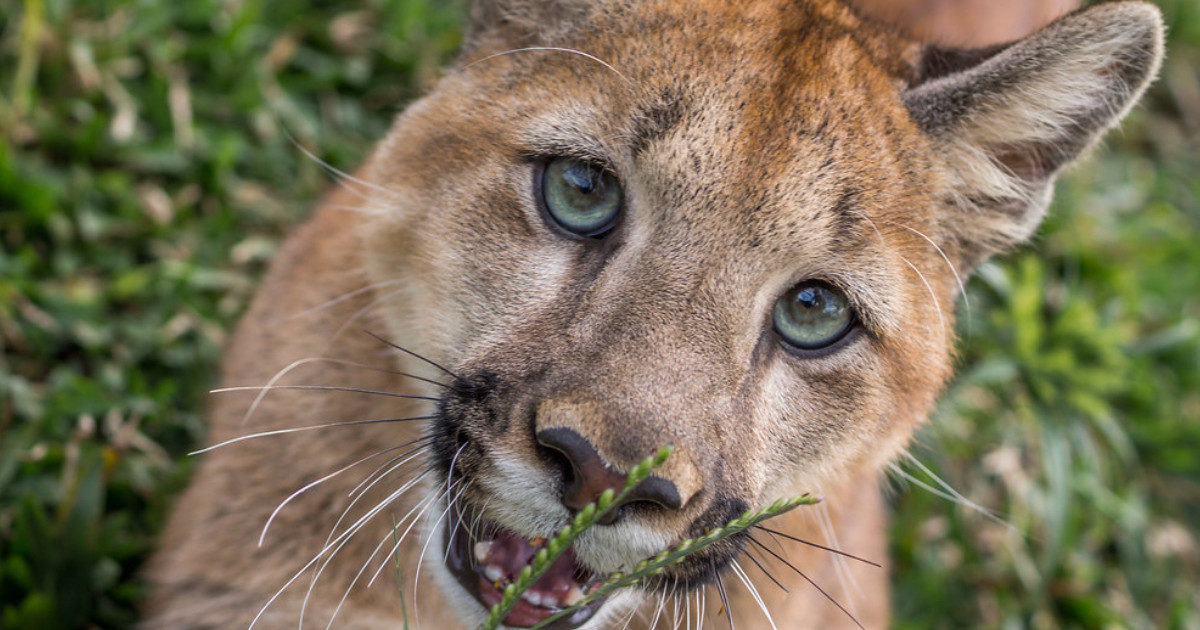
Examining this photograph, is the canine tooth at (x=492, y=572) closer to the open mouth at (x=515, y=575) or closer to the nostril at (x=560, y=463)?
the open mouth at (x=515, y=575)

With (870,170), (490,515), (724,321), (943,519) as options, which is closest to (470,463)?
(490,515)

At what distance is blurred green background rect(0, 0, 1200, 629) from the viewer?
12.5 feet

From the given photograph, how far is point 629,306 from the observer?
2.48 meters

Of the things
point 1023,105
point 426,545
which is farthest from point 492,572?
point 1023,105

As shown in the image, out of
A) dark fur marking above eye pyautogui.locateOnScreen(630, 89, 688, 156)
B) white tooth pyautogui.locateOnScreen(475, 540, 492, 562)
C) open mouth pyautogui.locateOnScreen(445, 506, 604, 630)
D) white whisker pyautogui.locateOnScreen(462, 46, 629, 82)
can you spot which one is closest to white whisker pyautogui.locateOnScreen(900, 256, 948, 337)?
dark fur marking above eye pyautogui.locateOnScreen(630, 89, 688, 156)

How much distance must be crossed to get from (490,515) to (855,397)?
3.07ft

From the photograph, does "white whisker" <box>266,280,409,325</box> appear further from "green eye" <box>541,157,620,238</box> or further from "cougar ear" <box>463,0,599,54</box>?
"cougar ear" <box>463,0,599,54</box>

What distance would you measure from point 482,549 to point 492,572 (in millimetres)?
57

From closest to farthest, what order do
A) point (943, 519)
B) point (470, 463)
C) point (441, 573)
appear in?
1. point (470, 463)
2. point (441, 573)
3. point (943, 519)

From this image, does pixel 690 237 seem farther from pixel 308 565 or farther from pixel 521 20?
pixel 308 565

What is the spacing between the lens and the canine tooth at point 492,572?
2.61 meters

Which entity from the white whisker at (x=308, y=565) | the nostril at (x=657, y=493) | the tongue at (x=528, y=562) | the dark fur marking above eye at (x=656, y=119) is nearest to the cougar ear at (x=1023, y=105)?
the dark fur marking above eye at (x=656, y=119)

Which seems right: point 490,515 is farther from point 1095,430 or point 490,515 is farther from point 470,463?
point 1095,430

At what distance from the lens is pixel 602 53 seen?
2787mm
